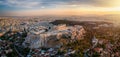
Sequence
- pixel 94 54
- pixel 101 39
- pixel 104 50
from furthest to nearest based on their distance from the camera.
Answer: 1. pixel 101 39
2. pixel 104 50
3. pixel 94 54

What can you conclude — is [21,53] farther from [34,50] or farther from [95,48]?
[95,48]

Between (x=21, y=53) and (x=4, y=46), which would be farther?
(x=4, y=46)

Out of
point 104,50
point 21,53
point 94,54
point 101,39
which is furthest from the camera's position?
point 101,39

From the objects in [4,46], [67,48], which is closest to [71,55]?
[67,48]

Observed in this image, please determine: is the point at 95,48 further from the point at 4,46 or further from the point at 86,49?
the point at 4,46

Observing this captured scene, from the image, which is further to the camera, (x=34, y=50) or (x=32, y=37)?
(x=32, y=37)

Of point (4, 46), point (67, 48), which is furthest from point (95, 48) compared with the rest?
point (4, 46)

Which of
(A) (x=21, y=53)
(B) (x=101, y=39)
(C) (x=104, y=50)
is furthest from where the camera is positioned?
(B) (x=101, y=39)

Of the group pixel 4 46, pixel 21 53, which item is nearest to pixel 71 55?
pixel 21 53

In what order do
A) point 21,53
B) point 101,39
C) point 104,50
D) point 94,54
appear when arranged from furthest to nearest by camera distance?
point 101,39, point 21,53, point 104,50, point 94,54
